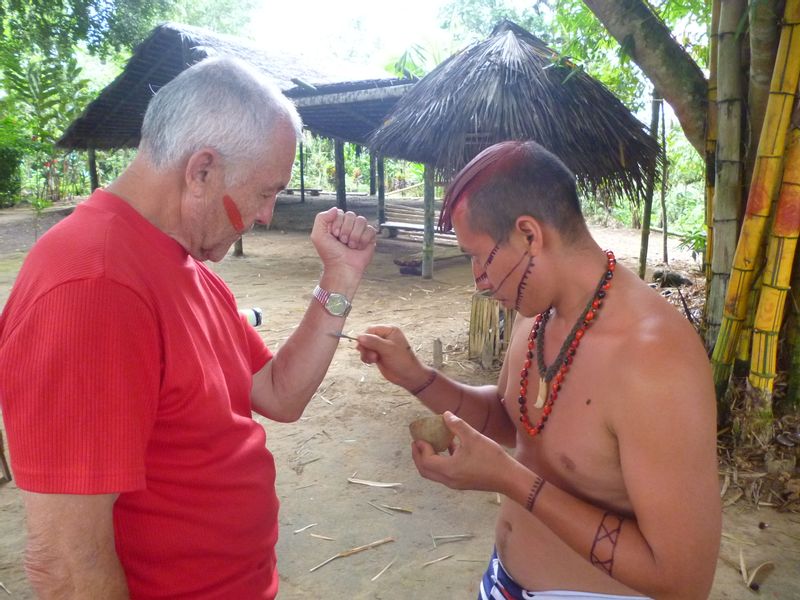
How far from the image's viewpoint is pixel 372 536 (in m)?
3.05

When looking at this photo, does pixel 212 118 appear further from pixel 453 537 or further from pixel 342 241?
pixel 453 537

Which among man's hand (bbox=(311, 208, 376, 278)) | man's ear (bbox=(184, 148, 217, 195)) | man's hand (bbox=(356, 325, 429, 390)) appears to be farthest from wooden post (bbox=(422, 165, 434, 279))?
man's ear (bbox=(184, 148, 217, 195))

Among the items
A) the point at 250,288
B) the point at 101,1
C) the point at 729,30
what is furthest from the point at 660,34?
the point at 101,1

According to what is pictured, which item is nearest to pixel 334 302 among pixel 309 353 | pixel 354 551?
pixel 309 353

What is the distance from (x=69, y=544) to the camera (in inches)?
39.1

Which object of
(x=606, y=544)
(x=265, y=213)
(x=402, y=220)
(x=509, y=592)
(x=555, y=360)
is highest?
(x=265, y=213)

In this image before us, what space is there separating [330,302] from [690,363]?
1.07m

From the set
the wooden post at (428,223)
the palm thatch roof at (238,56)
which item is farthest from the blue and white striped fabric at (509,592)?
the palm thatch roof at (238,56)

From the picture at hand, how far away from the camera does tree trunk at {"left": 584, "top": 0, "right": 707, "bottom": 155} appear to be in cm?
373

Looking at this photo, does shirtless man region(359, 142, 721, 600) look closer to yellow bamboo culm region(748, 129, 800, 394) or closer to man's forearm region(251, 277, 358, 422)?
man's forearm region(251, 277, 358, 422)

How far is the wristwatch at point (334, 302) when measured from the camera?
188cm

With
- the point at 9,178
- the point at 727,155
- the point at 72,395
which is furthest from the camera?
the point at 9,178

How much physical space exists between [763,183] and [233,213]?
114 inches

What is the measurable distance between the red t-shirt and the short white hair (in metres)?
0.17
